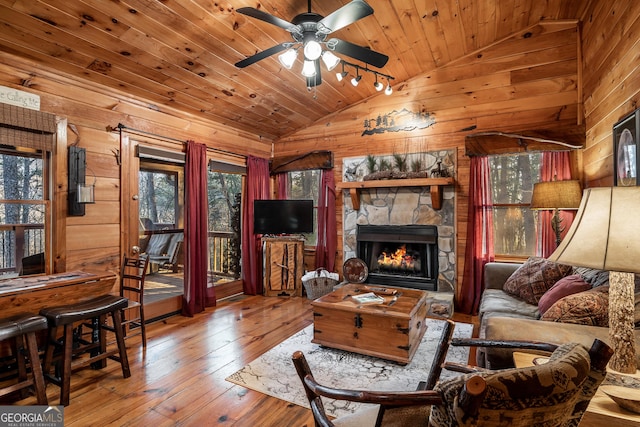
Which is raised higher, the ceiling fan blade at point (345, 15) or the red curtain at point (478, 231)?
the ceiling fan blade at point (345, 15)

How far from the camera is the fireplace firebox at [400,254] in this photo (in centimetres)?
447

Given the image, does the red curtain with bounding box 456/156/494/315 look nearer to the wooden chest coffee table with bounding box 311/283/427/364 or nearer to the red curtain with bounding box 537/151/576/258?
the red curtain with bounding box 537/151/576/258

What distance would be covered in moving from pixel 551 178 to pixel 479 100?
130 cm

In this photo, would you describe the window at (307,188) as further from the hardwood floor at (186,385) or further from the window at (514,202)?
the window at (514,202)

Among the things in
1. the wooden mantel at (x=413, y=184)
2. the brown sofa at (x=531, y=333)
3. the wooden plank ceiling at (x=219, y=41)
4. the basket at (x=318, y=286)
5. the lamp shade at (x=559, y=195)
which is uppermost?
the wooden plank ceiling at (x=219, y=41)

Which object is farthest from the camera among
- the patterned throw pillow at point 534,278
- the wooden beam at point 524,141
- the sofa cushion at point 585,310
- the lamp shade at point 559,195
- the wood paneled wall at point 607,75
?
the wooden beam at point 524,141

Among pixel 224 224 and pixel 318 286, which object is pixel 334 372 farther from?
pixel 224 224

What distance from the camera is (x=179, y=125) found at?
13.5ft

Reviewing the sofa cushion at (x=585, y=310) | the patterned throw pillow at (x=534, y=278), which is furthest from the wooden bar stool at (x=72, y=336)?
the patterned throw pillow at (x=534, y=278)

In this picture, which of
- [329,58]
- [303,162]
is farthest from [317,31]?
[303,162]

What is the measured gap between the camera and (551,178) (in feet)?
12.6

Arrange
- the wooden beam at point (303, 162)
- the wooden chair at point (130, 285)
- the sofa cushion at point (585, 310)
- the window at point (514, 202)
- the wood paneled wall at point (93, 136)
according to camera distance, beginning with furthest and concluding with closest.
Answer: the wooden beam at point (303, 162) < the window at point (514, 202) < the wooden chair at point (130, 285) < the wood paneled wall at point (93, 136) < the sofa cushion at point (585, 310)

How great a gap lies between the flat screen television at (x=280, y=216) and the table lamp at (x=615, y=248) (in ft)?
12.7

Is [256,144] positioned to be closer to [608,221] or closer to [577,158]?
[577,158]
